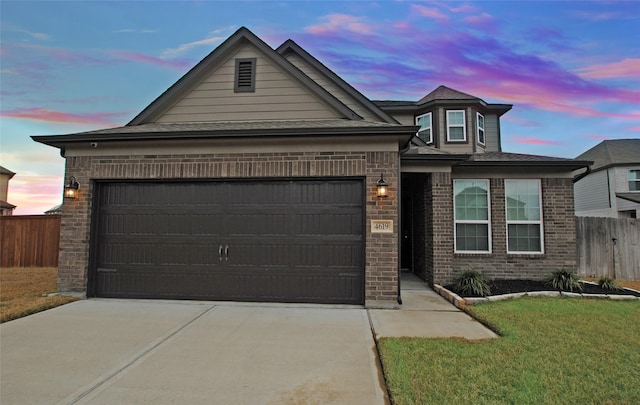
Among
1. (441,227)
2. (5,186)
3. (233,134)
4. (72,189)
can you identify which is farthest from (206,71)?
(5,186)

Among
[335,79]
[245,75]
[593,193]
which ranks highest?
[335,79]

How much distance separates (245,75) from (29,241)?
10937 mm

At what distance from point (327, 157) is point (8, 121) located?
969 cm

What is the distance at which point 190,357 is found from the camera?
398 centimetres

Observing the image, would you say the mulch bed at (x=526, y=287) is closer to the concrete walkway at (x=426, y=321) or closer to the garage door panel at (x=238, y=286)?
the concrete walkway at (x=426, y=321)

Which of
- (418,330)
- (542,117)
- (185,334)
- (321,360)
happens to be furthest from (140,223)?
(542,117)

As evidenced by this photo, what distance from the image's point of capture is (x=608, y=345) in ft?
14.2

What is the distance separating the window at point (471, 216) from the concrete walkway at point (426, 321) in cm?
259

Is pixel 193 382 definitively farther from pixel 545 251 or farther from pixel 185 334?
pixel 545 251

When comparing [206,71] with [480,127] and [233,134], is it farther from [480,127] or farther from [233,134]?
[480,127]

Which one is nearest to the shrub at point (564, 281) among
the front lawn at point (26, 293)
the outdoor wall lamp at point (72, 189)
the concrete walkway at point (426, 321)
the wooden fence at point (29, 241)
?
the concrete walkway at point (426, 321)

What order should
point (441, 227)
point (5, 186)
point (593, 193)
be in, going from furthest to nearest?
point (5, 186) < point (593, 193) < point (441, 227)

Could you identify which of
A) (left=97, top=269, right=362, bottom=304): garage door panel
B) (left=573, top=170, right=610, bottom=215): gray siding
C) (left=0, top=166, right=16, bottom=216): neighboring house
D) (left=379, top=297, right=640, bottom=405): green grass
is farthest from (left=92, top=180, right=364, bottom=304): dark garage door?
(left=0, top=166, right=16, bottom=216): neighboring house

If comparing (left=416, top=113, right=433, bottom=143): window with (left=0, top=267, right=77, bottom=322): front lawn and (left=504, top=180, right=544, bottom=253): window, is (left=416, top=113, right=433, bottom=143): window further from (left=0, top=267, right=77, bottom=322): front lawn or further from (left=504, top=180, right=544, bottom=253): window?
(left=0, top=267, right=77, bottom=322): front lawn
